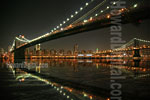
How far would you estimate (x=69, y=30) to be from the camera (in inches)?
1246

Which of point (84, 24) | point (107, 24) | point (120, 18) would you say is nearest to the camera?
point (120, 18)

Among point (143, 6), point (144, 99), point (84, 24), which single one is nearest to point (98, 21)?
point (84, 24)

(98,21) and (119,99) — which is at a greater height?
(98,21)

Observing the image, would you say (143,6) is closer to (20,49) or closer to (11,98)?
(11,98)

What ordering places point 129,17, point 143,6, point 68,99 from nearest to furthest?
point 68,99 < point 143,6 < point 129,17

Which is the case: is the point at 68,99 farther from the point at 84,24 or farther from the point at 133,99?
the point at 84,24

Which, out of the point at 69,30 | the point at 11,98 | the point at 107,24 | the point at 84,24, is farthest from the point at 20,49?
the point at 11,98

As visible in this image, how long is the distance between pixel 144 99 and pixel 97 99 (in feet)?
5.27

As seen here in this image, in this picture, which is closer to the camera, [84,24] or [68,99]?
[68,99]

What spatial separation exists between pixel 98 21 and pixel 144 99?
1930 centimetres

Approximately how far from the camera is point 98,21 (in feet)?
80.5

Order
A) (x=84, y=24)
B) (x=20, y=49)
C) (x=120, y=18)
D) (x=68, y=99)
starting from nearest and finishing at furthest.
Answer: (x=68, y=99)
(x=120, y=18)
(x=84, y=24)
(x=20, y=49)

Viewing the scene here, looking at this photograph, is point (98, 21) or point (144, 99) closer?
point (144, 99)

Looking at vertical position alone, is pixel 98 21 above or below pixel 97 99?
above
